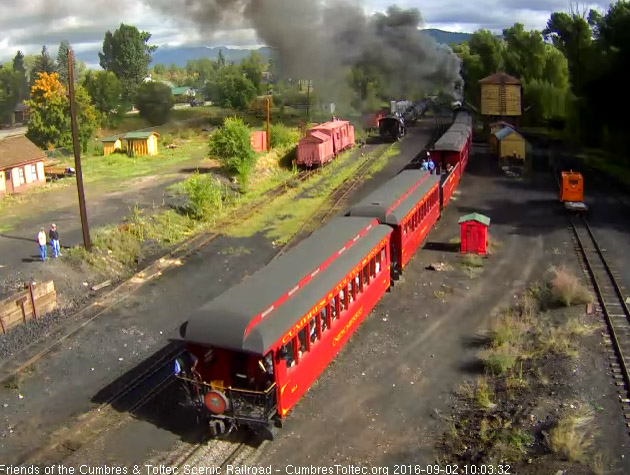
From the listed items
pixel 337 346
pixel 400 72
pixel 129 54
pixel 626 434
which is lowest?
pixel 626 434

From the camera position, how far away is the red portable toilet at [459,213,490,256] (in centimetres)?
2392

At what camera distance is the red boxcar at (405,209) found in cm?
1978

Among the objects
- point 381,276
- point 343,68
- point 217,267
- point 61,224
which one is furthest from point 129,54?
point 381,276

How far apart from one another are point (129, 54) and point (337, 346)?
99305 mm

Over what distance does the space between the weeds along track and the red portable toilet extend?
12.3 feet

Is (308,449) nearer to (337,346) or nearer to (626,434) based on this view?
(337,346)

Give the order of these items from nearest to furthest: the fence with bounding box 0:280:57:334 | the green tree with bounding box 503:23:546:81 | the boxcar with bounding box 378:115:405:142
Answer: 1. the fence with bounding box 0:280:57:334
2. the boxcar with bounding box 378:115:405:142
3. the green tree with bounding box 503:23:546:81

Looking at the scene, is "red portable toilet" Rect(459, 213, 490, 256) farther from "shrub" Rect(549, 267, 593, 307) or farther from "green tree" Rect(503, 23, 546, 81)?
"green tree" Rect(503, 23, 546, 81)

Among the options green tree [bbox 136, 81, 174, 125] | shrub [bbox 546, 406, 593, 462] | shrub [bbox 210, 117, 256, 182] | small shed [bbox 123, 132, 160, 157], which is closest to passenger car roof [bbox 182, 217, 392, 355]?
shrub [bbox 546, 406, 593, 462]

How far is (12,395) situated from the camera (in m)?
14.8

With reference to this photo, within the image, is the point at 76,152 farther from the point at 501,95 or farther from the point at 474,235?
the point at 501,95

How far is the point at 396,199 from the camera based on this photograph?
2091cm

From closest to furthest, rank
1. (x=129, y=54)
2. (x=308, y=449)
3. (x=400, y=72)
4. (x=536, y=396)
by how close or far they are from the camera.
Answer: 1. (x=308, y=449)
2. (x=536, y=396)
3. (x=400, y=72)
4. (x=129, y=54)

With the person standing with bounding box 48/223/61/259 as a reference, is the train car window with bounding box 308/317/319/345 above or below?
below
